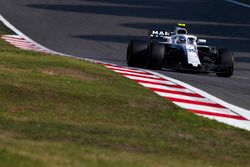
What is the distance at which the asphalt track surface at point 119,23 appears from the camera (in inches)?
1133

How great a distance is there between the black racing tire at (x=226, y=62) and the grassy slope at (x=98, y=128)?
20.5ft

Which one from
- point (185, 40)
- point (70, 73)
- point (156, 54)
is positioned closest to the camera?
point (70, 73)

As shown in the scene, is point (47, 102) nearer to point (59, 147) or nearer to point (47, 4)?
point (59, 147)

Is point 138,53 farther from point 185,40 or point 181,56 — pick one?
point 185,40

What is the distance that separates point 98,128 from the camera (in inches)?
427

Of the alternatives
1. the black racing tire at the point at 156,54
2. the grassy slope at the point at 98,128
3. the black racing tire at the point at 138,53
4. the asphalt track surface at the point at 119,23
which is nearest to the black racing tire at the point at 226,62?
the asphalt track surface at the point at 119,23

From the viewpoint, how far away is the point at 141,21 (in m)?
A: 38.4

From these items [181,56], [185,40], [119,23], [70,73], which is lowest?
[70,73]

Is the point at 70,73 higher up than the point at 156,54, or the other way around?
the point at 156,54

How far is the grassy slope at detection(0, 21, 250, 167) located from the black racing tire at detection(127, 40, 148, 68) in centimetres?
586

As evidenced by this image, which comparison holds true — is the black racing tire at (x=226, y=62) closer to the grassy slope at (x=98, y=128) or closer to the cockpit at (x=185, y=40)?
the cockpit at (x=185, y=40)

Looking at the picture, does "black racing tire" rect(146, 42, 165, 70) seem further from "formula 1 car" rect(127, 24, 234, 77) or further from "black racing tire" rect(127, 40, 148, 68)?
"black racing tire" rect(127, 40, 148, 68)

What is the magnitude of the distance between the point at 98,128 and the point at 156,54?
11195mm

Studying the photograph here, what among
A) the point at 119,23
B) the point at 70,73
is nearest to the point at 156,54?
the point at 70,73
